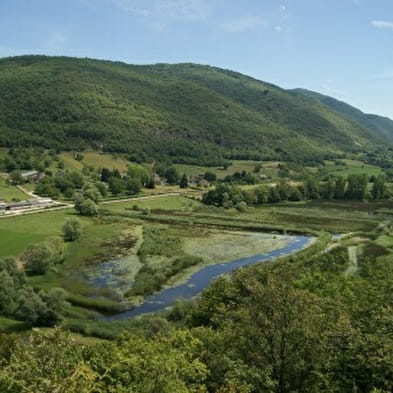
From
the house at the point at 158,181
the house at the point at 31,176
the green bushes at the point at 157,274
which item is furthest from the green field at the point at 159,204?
the green bushes at the point at 157,274

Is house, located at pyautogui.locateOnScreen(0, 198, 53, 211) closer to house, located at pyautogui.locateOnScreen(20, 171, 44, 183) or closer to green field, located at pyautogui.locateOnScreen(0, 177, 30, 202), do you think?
green field, located at pyautogui.locateOnScreen(0, 177, 30, 202)

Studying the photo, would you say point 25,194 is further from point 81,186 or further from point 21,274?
point 21,274

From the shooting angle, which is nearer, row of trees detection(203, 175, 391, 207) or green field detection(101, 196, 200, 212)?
green field detection(101, 196, 200, 212)

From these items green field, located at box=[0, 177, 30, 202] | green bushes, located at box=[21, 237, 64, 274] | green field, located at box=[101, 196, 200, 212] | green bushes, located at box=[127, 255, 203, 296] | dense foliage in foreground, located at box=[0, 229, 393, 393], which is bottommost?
green bushes, located at box=[127, 255, 203, 296]

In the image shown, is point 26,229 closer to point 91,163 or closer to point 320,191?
point 91,163

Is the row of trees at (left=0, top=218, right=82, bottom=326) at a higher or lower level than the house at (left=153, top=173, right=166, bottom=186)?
lower

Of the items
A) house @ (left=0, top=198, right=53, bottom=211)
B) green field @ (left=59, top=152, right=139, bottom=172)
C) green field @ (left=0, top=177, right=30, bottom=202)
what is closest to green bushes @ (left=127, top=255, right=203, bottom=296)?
house @ (left=0, top=198, right=53, bottom=211)

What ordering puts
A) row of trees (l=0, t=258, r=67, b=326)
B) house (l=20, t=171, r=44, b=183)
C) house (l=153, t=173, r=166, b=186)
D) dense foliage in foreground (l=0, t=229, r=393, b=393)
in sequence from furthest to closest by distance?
house (l=153, t=173, r=166, b=186), house (l=20, t=171, r=44, b=183), row of trees (l=0, t=258, r=67, b=326), dense foliage in foreground (l=0, t=229, r=393, b=393)

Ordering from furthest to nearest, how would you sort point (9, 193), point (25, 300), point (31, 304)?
1. point (9, 193)
2. point (25, 300)
3. point (31, 304)

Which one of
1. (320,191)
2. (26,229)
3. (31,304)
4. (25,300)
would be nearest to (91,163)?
(320,191)
